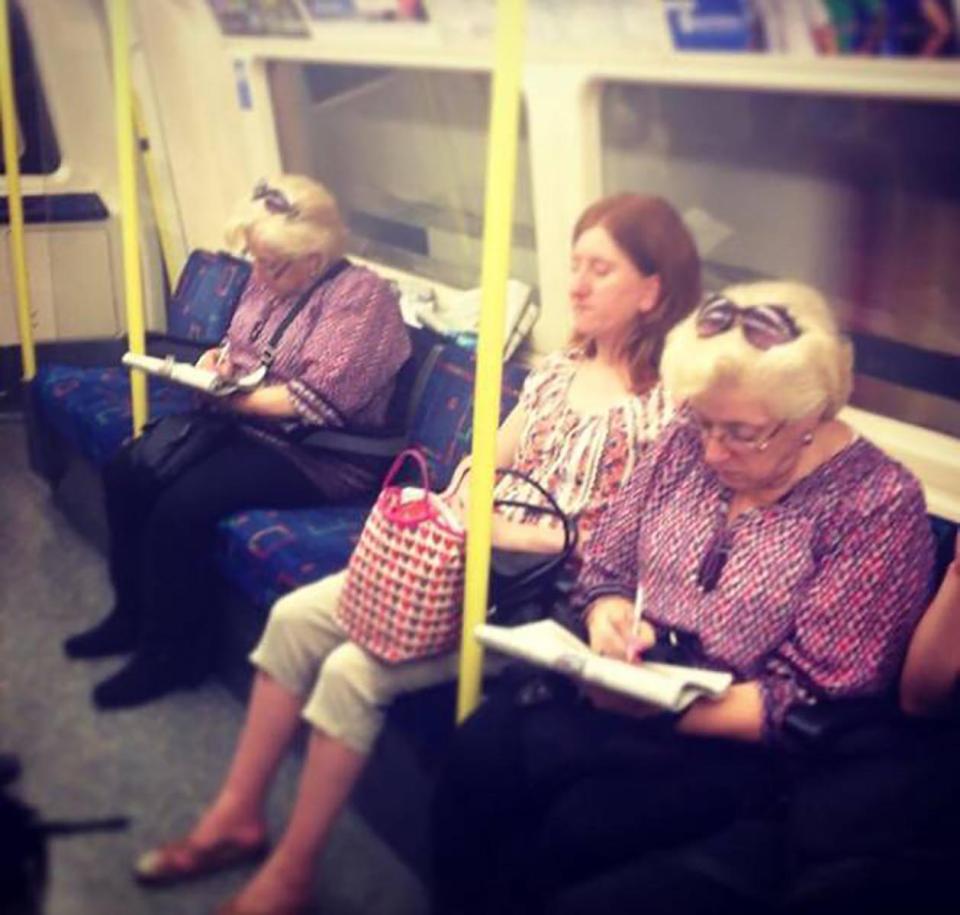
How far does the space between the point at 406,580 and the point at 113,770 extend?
0.42 m

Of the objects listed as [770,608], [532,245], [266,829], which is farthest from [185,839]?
[532,245]

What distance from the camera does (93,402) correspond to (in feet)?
5.09

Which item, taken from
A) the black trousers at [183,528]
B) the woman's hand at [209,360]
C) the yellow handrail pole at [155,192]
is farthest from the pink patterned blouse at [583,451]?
the yellow handrail pole at [155,192]

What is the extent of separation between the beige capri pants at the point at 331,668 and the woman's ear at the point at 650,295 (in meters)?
0.59

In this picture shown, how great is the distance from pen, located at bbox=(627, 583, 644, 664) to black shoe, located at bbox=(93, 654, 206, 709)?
1.70 ft

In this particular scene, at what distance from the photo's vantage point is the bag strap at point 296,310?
5.44 ft

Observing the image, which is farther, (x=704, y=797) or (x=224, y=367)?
(x=224, y=367)

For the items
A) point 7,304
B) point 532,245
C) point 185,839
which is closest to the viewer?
point 185,839

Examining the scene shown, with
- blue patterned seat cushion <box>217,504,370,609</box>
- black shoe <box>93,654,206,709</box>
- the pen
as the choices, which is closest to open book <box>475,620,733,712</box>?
the pen

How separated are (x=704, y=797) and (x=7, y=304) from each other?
3.49ft

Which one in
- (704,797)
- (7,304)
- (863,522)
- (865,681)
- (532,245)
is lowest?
(704,797)

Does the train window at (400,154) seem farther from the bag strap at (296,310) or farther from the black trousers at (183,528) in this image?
the black trousers at (183,528)

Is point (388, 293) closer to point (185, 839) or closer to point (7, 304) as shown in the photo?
point (7, 304)

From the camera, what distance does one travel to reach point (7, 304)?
4.94 ft
